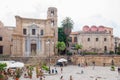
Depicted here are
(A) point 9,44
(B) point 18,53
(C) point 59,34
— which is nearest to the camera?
(B) point 18,53

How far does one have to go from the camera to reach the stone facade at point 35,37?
184 ft

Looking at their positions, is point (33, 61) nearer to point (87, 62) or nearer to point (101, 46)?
point (87, 62)

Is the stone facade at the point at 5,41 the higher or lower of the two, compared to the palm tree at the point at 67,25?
lower

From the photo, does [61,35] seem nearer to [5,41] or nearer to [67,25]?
[67,25]

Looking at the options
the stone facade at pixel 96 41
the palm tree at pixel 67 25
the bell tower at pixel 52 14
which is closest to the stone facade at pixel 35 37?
the bell tower at pixel 52 14

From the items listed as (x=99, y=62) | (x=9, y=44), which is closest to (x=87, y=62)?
(x=99, y=62)

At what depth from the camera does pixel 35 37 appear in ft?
190

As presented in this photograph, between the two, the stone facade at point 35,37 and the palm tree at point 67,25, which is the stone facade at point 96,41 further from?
the stone facade at point 35,37

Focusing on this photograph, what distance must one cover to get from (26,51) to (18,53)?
2310mm

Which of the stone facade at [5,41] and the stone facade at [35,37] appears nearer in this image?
the stone facade at [35,37]

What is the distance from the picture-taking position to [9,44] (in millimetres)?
60625

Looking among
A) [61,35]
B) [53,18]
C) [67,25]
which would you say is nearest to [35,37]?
[53,18]

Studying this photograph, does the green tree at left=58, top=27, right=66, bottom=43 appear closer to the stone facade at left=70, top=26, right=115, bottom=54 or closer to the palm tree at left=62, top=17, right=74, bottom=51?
the palm tree at left=62, top=17, right=74, bottom=51

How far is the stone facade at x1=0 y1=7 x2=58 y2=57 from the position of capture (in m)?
56.0
